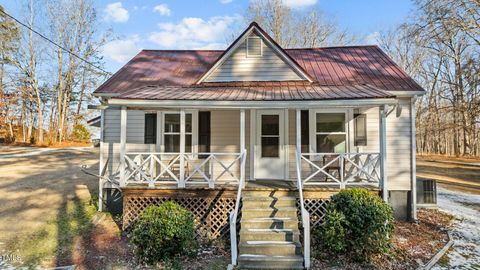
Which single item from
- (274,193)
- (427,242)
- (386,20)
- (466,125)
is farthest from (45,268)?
(386,20)

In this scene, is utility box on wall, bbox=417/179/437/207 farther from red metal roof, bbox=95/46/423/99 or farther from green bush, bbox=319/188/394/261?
green bush, bbox=319/188/394/261

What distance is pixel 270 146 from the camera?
29.2 feet

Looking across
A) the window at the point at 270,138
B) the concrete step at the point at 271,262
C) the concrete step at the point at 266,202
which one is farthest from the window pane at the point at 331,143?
the concrete step at the point at 271,262

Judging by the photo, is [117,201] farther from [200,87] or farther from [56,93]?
[56,93]

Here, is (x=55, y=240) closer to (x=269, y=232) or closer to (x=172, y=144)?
(x=172, y=144)

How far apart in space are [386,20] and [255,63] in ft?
100

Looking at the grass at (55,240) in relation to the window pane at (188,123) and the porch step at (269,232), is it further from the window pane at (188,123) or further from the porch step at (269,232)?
the window pane at (188,123)

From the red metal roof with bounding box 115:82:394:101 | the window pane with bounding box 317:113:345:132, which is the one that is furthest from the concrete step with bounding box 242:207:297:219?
the window pane with bounding box 317:113:345:132

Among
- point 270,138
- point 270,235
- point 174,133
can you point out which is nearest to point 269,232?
point 270,235

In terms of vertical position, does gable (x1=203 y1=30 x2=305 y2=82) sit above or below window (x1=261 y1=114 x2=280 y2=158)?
above

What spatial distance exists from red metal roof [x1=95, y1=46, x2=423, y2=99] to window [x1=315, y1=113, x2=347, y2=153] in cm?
91

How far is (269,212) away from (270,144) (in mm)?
2740

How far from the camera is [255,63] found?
9.37 meters

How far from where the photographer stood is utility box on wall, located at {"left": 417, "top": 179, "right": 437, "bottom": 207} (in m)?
9.66
